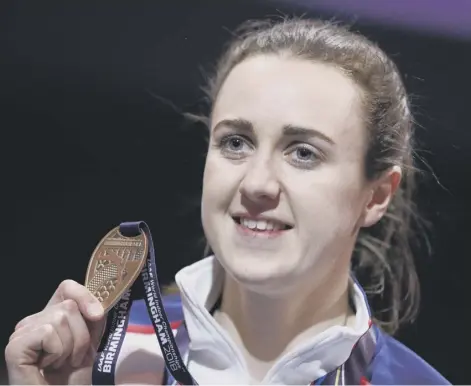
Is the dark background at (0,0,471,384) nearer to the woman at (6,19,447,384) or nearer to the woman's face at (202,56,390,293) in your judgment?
the woman at (6,19,447,384)

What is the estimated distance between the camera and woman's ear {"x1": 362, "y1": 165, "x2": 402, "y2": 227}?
41.2 inches

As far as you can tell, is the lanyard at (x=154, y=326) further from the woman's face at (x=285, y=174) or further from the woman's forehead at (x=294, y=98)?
the woman's forehead at (x=294, y=98)

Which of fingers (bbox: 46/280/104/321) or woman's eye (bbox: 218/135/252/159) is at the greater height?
woman's eye (bbox: 218/135/252/159)

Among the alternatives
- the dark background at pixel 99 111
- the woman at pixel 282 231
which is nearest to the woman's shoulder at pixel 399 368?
the woman at pixel 282 231

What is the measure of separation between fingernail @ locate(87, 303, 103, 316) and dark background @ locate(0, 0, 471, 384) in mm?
184

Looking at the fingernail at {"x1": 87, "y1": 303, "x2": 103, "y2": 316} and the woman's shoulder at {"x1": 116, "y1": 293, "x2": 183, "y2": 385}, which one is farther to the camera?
the woman's shoulder at {"x1": 116, "y1": 293, "x2": 183, "y2": 385}

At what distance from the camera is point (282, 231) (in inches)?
37.2

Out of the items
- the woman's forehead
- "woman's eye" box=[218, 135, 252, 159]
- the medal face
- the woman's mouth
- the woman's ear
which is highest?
the woman's forehead

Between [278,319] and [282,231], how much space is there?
0.16 metres

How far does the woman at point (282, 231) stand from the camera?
3.07 feet

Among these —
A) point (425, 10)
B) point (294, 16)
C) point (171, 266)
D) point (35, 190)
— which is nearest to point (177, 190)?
point (171, 266)

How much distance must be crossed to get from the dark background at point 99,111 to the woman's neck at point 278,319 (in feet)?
0.58

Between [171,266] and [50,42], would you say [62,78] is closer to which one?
[50,42]

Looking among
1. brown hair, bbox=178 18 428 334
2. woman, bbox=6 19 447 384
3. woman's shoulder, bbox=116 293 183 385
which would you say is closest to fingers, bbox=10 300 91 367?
woman, bbox=6 19 447 384
